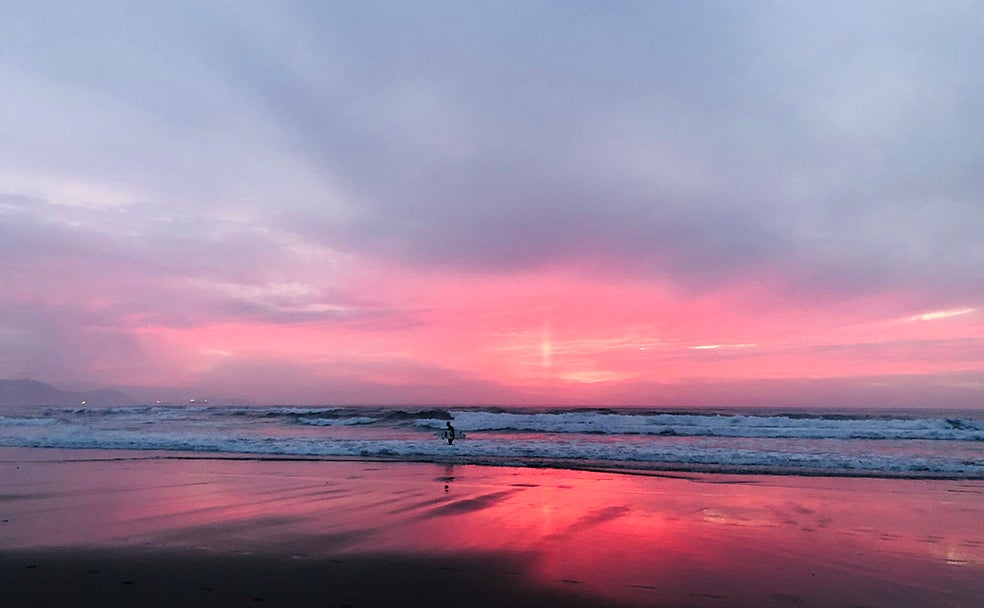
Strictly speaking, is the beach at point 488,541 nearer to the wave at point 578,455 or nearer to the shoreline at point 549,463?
the shoreline at point 549,463

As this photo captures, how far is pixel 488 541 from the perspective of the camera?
26.8 ft

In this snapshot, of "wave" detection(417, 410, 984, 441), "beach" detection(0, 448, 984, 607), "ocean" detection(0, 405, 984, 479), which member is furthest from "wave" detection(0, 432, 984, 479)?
"wave" detection(417, 410, 984, 441)

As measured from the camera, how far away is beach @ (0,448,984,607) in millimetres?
6062

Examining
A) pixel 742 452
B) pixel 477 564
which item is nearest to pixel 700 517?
pixel 477 564

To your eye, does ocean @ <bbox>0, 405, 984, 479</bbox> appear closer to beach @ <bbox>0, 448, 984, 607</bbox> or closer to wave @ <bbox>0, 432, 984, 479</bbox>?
wave @ <bbox>0, 432, 984, 479</bbox>

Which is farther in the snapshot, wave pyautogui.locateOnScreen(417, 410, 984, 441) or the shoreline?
wave pyautogui.locateOnScreen(417, 410, 984, 441)

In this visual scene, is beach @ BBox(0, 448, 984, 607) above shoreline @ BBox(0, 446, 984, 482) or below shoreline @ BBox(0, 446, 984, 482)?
above

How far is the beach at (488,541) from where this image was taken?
19.9 ft

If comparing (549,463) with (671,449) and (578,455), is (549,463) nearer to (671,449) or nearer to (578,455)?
(578,455)

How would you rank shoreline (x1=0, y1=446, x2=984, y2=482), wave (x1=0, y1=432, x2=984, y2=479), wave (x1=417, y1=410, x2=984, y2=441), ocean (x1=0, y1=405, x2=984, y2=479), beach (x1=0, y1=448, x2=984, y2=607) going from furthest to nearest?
wave (x1=417, y1=410, x2=984, y2=441) → ocean (x1=0, y1=405, x2=984, y2=479) → wave (x1=0, y1=432, x2=984, y2=479) → shoreline (x1=0, y1=446, x2=984, y2=482) → beach (x1=0, y1=448, x2=984, y2=607)

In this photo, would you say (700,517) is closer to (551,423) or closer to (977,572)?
(977,572)

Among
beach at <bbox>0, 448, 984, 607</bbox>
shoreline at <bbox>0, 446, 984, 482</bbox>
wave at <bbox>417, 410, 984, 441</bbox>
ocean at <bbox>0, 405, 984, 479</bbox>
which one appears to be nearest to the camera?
beach at <bbox>0, 448, 984, 607</bbox>

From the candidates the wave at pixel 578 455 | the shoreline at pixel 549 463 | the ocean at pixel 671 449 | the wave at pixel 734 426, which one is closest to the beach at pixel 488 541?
the shoreline at pixel 549 463

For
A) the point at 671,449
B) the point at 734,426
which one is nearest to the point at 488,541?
the point at 671,449
